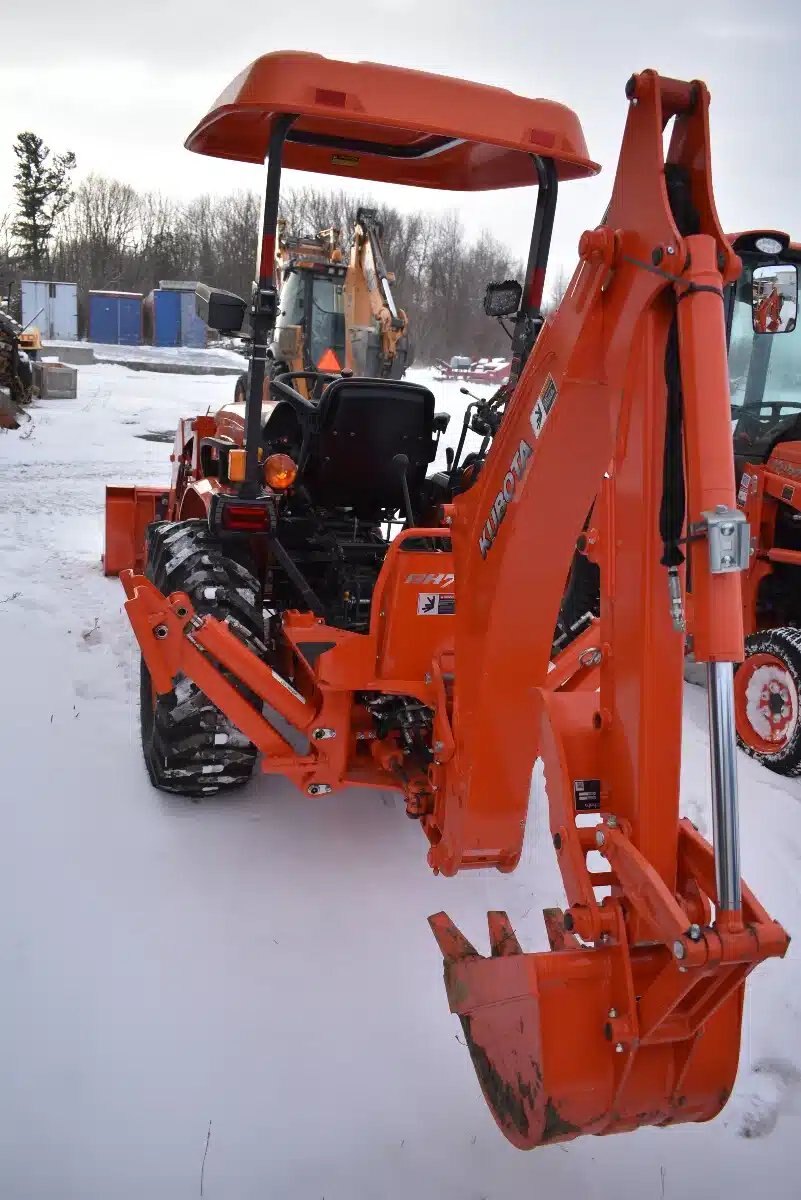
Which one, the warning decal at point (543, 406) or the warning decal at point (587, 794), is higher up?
the warning decal at point (543, 406)

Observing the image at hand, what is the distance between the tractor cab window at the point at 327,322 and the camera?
11117mm

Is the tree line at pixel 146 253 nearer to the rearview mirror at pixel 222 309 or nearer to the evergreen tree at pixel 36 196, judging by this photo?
the evergreen tree at pixel 36 196

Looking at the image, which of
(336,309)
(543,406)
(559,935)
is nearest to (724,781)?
(559,935)

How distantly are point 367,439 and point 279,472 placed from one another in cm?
36

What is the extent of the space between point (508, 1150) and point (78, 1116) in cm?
110

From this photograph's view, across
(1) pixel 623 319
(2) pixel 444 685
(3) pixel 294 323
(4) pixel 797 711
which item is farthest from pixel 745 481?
(3) pixel 294 323

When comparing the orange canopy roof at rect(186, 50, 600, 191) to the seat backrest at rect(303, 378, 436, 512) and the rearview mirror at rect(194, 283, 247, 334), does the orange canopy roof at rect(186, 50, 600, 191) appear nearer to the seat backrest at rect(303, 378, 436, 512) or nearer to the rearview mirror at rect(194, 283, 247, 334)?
the rearview mirror at rect(194, 283, 247, 334)

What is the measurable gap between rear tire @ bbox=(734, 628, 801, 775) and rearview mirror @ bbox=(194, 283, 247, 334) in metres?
2.89

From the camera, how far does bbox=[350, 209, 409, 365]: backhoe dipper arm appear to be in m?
10.3

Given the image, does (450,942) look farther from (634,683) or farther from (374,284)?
(374,284)

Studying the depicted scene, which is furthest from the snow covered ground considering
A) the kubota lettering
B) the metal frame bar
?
the metal frame bar

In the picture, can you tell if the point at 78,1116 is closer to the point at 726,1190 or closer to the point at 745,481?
the point at 726,1190

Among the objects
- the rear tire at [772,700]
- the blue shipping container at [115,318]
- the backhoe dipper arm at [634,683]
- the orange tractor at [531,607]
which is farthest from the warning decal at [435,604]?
the blue shipping container at [115,318]

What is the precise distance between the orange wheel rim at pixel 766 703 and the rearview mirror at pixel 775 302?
163 centimetres
